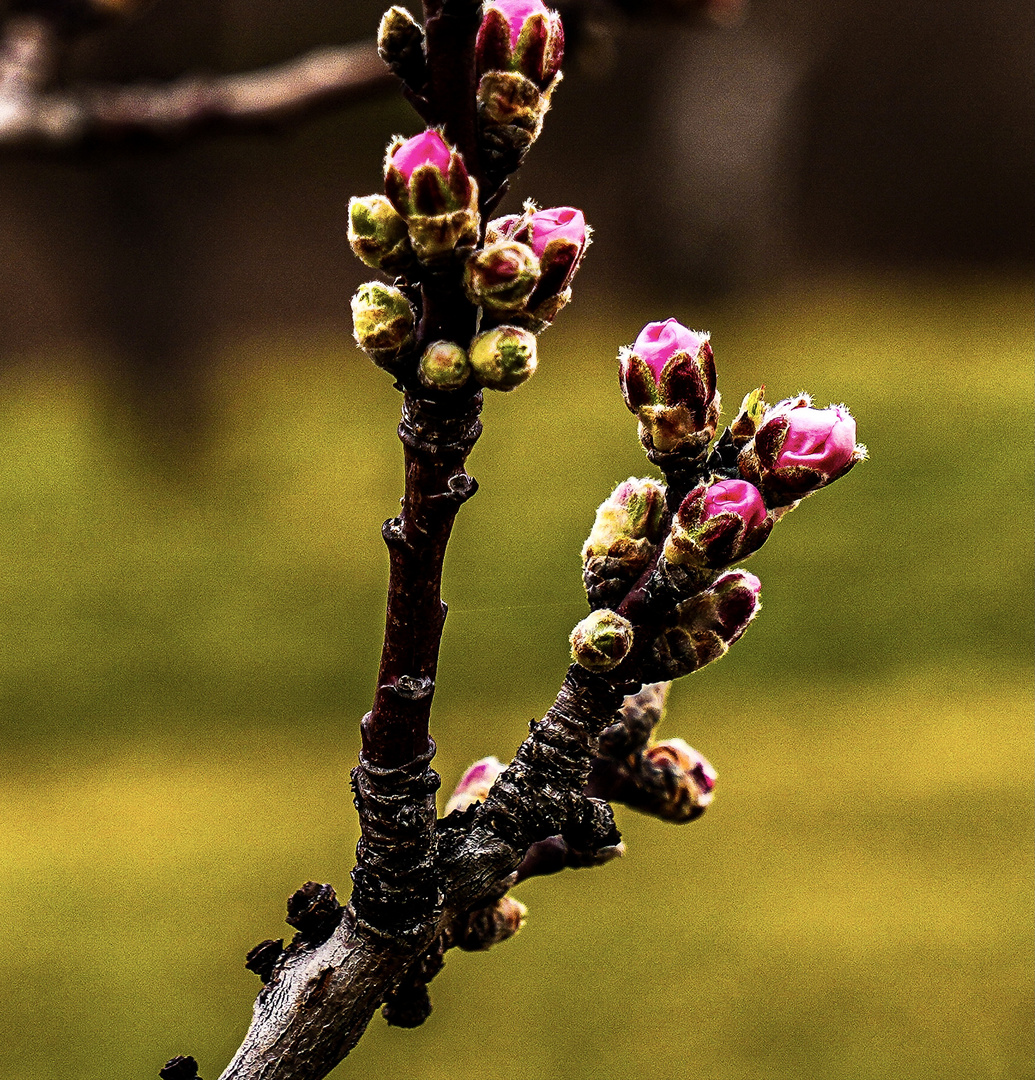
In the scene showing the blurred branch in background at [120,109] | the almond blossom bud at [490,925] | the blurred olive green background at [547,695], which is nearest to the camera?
the almond blossom bud at [490,925]

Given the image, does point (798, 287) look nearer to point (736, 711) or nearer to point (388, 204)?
point (736, 711)

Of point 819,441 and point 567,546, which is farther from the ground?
point 567,546

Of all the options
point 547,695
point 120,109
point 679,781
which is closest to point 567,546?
point 547,695

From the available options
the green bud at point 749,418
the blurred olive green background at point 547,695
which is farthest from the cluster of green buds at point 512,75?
the blurred olive green background at point 547,695

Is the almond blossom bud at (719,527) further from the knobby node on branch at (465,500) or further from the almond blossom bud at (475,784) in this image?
the almond blossom bud at (475,784)

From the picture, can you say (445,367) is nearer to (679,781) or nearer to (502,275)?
(502,275)
